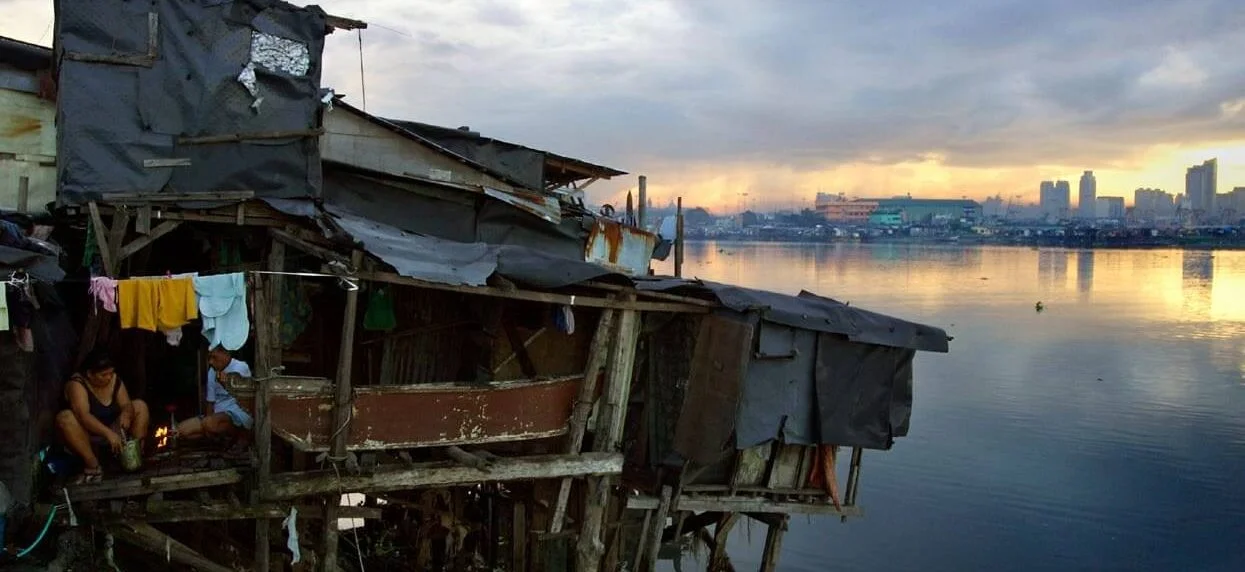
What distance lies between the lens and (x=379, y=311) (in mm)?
10211

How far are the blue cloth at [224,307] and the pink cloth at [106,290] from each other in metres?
0.71

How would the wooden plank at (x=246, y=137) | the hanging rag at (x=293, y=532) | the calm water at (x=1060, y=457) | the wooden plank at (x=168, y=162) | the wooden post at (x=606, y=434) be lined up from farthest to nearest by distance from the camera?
1. the calm water at (x=1060, y=457)
2. the wooden post at (x=606, y=434)
3. the wooden plank at (x=246, y=137)
4. the wooden plank at (x=168, y=162)
5. the hanging rag at (x=293, y=532)

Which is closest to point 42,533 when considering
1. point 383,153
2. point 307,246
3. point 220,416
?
point 220,416

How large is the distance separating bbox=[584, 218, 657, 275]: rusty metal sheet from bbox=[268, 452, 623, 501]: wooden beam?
5.70 m

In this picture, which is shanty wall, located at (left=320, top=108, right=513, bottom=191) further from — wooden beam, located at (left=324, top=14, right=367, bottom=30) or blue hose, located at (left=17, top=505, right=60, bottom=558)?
blue hose, located at (left=17, top=505, right=60, bottom=558)

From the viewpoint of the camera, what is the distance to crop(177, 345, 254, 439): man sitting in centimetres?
889

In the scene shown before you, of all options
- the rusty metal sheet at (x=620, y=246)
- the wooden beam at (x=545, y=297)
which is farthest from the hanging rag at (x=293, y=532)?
the rusty metal sheet at (x=620, y=246)

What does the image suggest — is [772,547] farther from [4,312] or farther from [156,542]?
[4,312]

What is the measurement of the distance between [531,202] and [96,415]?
23.1ft

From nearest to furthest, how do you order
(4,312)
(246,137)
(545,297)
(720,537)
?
(4,312) < (545,297) < (246,137) < (720,537)

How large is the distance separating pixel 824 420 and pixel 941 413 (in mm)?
20933

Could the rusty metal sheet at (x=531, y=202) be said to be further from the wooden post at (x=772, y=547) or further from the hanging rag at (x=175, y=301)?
the wooden post at (x=772, y=547)

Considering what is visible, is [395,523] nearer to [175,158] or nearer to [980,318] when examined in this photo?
[175,158]

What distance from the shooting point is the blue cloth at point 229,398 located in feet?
29.0
